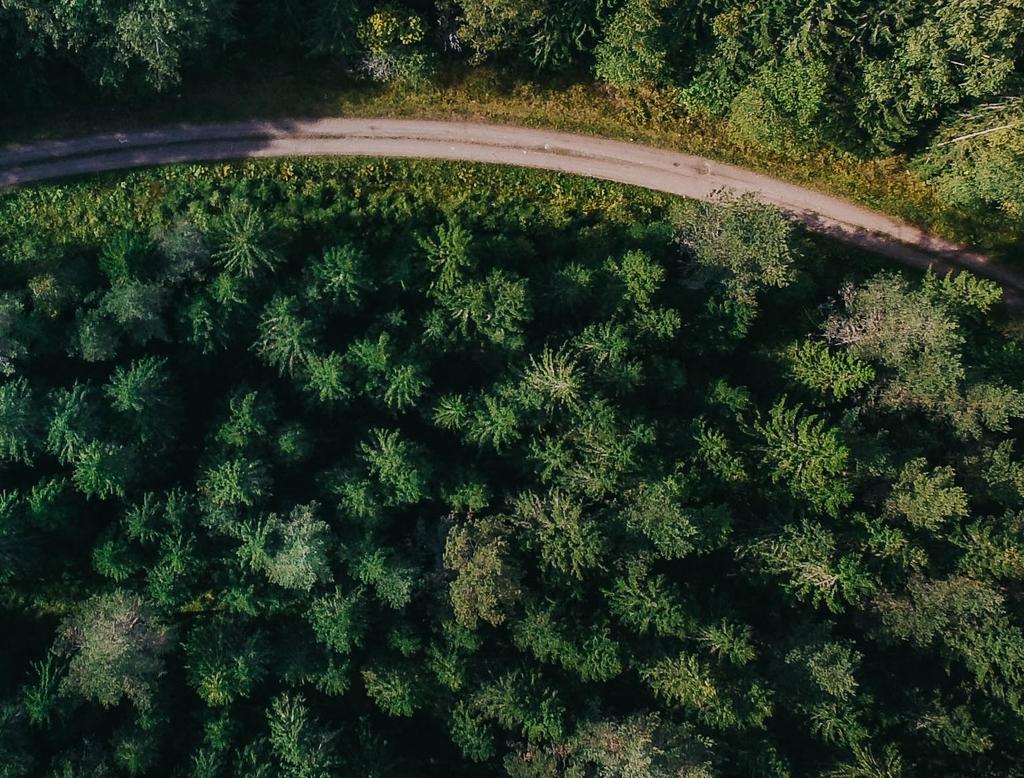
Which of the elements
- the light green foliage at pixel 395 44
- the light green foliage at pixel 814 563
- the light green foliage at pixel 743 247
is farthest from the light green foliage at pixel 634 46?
the light green foliage at pixel 814 563

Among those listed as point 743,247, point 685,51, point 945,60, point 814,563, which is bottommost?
point 814,563

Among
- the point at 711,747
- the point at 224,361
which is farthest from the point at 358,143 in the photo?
the point at 711,747

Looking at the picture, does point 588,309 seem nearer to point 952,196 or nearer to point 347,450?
point 347,450

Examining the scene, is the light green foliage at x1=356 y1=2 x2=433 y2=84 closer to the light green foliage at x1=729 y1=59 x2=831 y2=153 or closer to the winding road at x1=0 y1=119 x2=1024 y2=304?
the winding road at x1=0 y1=119 x2=1024 y2=304

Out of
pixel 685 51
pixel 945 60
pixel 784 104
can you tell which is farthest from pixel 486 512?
pixel 945 60

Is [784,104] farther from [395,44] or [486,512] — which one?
[486,512]
